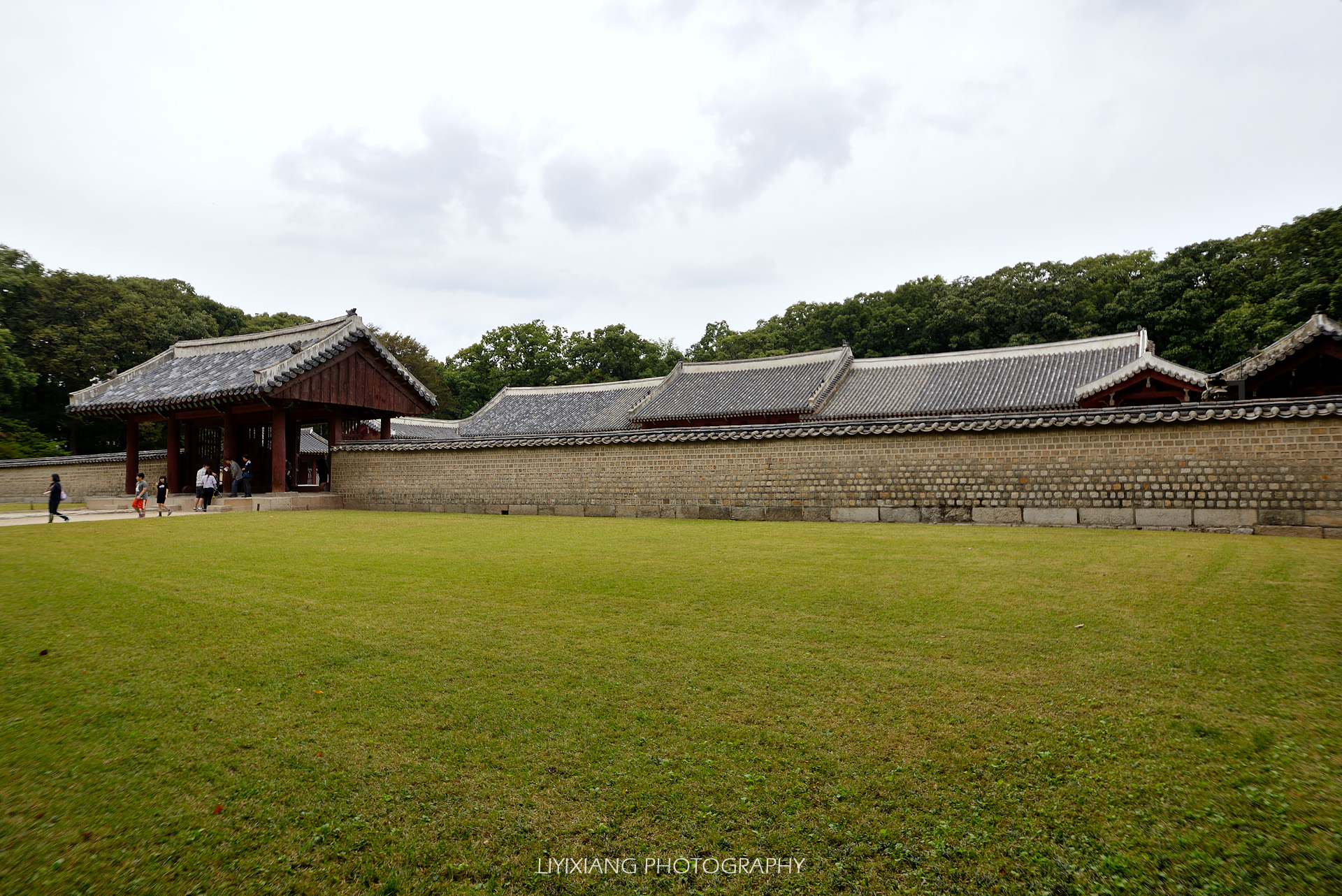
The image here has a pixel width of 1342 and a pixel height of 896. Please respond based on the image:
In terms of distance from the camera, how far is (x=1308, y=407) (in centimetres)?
1032

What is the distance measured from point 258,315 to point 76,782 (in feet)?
167

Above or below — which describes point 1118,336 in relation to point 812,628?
above

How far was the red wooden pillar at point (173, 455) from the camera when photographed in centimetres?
1936

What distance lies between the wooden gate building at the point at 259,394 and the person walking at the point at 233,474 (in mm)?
309

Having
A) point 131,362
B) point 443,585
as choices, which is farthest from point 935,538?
point 131,362

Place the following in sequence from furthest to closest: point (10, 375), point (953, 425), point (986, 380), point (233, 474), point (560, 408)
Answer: point (560, 408) < point (10, 375) < point (986, 380) < point (233, 474) < point (953, 425)

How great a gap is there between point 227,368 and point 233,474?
352 centimetres

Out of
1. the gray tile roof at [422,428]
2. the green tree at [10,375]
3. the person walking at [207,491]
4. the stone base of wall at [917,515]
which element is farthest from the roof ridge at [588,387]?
the green tree at [10,375]

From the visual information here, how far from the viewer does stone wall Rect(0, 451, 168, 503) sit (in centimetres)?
2344

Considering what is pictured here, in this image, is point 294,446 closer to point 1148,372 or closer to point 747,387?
point 747,387

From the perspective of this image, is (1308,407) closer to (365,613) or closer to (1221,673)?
(1221,673)

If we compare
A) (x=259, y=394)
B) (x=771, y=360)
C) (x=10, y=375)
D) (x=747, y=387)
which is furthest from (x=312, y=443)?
(x=771, y=360)

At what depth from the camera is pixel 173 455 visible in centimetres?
1955

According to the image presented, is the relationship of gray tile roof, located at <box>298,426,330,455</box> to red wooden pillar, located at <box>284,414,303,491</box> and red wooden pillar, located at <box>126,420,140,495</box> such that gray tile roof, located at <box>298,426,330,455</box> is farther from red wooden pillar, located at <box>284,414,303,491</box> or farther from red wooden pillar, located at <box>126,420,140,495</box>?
red wooden pillar, located at <box>284,414,303,491</box>
